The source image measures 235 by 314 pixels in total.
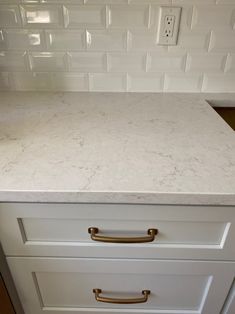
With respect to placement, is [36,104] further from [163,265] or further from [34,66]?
[163,265]

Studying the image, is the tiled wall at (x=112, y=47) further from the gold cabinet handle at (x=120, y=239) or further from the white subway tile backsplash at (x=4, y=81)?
the gold cabinet handle at (x=120, y=239)

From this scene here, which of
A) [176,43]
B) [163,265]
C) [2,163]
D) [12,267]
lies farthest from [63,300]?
[176,43]

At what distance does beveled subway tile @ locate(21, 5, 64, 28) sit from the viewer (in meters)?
0.88

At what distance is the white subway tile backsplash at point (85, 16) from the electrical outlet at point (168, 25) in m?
0.21

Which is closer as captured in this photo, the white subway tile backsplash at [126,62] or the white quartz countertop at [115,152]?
the white quartz countertop at [115,152]

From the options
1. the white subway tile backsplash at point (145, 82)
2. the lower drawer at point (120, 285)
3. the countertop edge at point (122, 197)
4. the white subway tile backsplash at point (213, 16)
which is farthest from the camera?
the white subway tile backsplash at point (145, 82)

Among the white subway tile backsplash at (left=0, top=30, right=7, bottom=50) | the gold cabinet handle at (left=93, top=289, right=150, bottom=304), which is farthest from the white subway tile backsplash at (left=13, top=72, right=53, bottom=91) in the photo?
the gold cabinet handle at (left=93, top=289, right=150, bottom=304)

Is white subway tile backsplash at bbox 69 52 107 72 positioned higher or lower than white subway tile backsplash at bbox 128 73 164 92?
higher

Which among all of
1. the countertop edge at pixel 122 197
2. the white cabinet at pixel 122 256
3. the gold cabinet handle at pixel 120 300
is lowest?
the gold cabinet handle at pixel 120 300

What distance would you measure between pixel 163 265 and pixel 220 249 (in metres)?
0.15

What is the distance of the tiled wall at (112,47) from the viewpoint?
0.88 metres

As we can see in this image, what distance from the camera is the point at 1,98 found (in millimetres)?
973

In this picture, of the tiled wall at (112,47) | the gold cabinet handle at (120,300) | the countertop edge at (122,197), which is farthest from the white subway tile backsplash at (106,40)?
the gold cabinet handle at (120,300)

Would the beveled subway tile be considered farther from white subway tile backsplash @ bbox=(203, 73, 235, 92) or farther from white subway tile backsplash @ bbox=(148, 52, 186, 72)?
white subway tile backsplash @ bbox=(203, 73, 235, 92)
